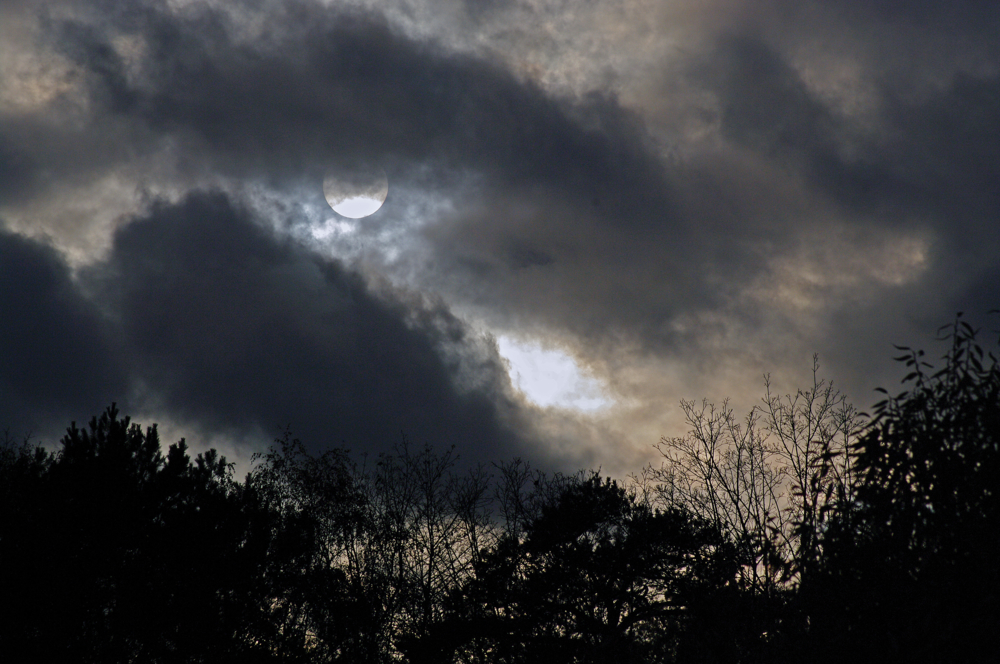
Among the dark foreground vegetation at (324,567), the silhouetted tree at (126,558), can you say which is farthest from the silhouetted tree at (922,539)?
the silhouetted tree at (126,558)

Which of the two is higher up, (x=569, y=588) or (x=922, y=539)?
(x=569, y=588)

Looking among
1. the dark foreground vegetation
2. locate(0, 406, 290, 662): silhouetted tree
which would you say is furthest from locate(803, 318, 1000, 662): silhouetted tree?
locate(0, 406, 290, 662): silhouetted tree

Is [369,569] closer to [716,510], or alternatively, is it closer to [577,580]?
[577,580]

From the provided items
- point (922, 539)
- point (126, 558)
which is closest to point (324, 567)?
point (126, 558)

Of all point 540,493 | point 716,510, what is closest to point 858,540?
point 716,510

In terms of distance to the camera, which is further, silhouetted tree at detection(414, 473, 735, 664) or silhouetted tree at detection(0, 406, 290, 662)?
silhouetted tree at detection(414, 473, 735, 664)

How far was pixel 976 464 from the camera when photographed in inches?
288

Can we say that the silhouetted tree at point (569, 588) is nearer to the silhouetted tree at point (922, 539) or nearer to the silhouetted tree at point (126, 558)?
the silhouetted tree at point (126, 558)

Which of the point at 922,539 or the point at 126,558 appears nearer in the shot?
the point at 922,539

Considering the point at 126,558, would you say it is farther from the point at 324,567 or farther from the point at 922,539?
the point at 922,539

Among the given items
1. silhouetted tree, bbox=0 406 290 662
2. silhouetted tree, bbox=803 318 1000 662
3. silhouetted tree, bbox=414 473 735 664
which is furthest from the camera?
silhouetted tree, bbox=414 473 735 664

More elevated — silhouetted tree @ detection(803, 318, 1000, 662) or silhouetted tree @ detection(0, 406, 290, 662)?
silhouetted tree @ detection(0, 406, 290, 662)

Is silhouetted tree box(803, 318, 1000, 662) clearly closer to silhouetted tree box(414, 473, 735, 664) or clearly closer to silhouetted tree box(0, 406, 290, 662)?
silhouetted tree box(414, 473, 735, 664)

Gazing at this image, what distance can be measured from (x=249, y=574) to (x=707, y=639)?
1817 cm
